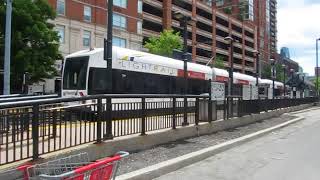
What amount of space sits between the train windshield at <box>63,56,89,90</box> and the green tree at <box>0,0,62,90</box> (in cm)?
2083

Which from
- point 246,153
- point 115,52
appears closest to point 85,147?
point 246,153

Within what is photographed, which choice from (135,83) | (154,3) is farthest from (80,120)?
(154,3)

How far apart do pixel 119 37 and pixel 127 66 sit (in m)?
46.7

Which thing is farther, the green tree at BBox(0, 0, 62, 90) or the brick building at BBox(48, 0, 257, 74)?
the brick building at BBox(48, 0, 257, 74)

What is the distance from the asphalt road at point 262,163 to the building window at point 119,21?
54.5 meters

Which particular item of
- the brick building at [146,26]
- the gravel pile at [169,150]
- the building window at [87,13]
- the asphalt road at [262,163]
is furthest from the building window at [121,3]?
the asphalt road at [262,163]

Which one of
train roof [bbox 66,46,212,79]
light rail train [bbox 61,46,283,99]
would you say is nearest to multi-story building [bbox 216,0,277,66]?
train roof [bbox 66,46,212,79]

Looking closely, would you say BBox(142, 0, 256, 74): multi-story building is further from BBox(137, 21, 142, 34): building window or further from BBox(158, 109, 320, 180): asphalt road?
BBox(158, 109, 320, 180): asphalt road

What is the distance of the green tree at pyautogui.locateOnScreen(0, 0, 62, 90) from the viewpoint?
43.7 metres

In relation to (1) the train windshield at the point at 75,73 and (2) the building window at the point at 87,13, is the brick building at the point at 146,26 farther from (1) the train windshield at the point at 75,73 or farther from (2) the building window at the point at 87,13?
(1) the train windshield at the point at 75,73

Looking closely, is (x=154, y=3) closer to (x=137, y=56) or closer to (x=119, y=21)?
(x=119, y=21)

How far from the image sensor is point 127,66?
23.7 metres

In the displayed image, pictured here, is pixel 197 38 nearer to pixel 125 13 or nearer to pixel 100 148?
pixel 125 13

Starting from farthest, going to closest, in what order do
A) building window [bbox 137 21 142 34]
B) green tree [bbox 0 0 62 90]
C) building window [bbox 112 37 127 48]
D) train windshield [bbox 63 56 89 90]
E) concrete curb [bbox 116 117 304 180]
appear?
building window [bbox 137 21 142 34] < building window [bbox 112 37 127 48] < green tree [bbox 0 0 62 90] < train windshield [bbox 63 56 89 90] < concrete curb [bbox 116 117 304 180]
